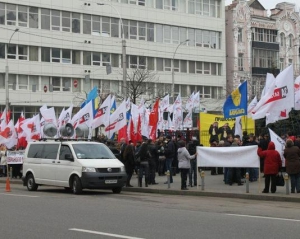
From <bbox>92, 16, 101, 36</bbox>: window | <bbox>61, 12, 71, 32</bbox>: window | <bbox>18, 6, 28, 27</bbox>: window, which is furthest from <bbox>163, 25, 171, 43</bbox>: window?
<bbox>18, 6, 28, 27</bbox>: window

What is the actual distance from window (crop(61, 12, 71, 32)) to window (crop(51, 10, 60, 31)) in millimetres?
546

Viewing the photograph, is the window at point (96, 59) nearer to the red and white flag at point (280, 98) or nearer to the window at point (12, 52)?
the window at point (12, 52)

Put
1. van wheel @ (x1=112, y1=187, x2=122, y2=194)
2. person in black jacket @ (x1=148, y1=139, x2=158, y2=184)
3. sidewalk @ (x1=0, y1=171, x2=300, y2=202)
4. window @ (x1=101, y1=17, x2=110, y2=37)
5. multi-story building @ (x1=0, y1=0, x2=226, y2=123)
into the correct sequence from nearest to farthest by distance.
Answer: sidewalk @ (x1=0, y1=171, x2=300, y2=202)
van wheel @ (x1=112, y1=187, x2=122, y2=194)
person in black jacket @ (x1=148, y1=139, x2=158, y2=184)
multi-story building @ (x1=0, y1=0, x2=226, y2=123)
window @ (x1=101, y1=17, x2=110, y2=37)

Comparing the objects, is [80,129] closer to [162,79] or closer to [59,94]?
[59,94]

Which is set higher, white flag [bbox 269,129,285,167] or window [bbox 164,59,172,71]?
window [bbox 164,59,172,71]

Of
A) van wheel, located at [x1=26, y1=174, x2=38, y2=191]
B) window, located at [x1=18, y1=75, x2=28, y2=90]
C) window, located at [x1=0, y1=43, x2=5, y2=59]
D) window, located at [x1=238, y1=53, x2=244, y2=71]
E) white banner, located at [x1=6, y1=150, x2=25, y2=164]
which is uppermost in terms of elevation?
window, located at [x1=238, y1=53, x2=244, y2=71]

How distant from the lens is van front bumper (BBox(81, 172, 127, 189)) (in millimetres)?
20656

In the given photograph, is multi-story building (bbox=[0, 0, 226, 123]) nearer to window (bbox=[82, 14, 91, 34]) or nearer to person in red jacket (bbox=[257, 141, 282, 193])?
window (bbox=[82, 14, 91, 34])

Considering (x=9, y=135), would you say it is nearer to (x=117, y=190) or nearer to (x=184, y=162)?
(x=117, y=190)

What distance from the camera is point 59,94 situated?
61000 millimetres

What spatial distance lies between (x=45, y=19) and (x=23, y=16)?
7.64 ft

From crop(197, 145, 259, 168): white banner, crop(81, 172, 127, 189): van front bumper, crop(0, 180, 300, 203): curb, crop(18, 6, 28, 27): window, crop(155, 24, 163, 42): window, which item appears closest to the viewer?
crop(0, 180, 300, 203): curb

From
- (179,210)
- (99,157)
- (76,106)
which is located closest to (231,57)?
(76,106)

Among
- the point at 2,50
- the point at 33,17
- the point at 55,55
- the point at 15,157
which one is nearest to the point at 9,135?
the point at 15,157
